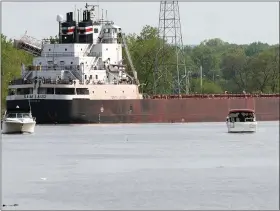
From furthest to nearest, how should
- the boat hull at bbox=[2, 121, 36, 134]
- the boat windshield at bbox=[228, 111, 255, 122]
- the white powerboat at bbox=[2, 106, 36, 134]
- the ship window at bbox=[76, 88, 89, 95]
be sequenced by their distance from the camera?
the ship window at bbox=[76, 88, 89, 95], the boat windshield at bbox=[228, 111, 255, 122], the boat hull at bbox=[2, 121, 36, 134], the white powerboat at bbox=[2, 106, 36, 134]

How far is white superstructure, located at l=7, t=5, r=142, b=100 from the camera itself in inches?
4299

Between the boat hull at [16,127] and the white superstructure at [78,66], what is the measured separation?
20.7 m

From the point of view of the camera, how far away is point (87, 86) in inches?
4328

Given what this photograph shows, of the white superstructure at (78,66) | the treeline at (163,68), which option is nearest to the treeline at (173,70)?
the treeline at (163,68)

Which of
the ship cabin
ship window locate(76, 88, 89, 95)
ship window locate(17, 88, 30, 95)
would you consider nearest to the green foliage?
ship window locate(17, 88, 30, 95)

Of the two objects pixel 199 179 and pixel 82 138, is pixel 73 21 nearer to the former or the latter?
pixel 82 138

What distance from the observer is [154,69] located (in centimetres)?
13625

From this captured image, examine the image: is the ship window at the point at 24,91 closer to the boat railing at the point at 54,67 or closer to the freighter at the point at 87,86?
the freighter at the point at 87,86

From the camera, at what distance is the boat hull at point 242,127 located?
86.3m

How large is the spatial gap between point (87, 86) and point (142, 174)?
204 ft

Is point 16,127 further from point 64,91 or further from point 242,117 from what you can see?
point 64,91

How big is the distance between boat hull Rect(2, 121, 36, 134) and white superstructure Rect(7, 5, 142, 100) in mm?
20721

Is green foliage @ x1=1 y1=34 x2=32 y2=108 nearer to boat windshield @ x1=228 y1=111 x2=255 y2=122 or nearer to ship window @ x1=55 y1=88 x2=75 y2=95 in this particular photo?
ship window @ x1=55 y1=88 x2=75 y2=95

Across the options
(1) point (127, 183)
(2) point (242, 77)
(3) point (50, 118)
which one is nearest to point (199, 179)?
(1) point (127, 183)
